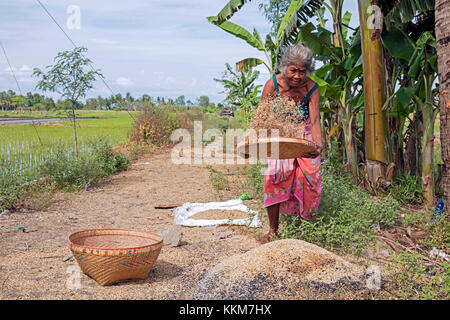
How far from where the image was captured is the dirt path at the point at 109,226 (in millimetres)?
2838

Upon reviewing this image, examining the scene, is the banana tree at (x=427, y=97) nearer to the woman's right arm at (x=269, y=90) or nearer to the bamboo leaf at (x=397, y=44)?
the bamboo leaf at (x=397, y=44)

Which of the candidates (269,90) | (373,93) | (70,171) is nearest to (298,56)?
(269,90)

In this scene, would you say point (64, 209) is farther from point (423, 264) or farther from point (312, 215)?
point (423, 264)

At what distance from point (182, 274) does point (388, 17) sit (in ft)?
13.6

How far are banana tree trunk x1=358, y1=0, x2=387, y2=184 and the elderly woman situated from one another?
2.10 meters

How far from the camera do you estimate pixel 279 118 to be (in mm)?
3219

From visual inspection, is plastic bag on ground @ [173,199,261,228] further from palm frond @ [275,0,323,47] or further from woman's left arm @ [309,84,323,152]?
palm frond @ [275,0,323,47]

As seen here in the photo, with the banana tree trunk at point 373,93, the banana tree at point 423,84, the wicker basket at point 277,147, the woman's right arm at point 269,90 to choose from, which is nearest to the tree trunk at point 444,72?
the banana tree at point 423,84

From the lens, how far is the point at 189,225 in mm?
4711

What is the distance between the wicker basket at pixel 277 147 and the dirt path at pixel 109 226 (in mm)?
962

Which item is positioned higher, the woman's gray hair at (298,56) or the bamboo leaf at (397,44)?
the bamboo leaf at (397,44)

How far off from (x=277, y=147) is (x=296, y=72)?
2.29ft

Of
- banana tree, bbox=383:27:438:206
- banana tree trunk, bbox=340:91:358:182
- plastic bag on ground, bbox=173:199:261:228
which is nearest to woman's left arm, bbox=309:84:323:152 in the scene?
plastic bag on ground, bbox=173:199:261:228

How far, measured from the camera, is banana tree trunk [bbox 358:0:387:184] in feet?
17.1
